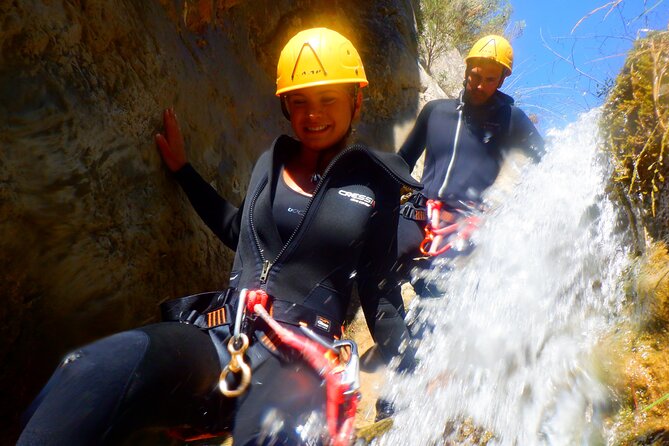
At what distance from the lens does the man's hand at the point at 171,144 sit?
8.81ft

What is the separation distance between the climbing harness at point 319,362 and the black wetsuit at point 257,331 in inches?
2.8

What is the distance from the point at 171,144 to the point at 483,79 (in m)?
2.52

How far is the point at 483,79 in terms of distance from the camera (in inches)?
160

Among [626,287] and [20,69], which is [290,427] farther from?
[20,69]

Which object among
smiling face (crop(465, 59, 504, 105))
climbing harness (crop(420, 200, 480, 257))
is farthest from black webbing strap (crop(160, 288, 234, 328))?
smiling face (crop(465, 59, 504, 105))

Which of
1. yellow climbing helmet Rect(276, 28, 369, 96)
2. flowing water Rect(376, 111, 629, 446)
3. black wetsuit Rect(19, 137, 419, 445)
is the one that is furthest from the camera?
yellow climbing helmet Rect(276, 28, 369, 96)

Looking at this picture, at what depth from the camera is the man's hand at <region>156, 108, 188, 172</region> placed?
8.81 ft

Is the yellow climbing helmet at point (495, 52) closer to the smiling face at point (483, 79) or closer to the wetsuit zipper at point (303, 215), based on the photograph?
the smiling face at point (483, 79)

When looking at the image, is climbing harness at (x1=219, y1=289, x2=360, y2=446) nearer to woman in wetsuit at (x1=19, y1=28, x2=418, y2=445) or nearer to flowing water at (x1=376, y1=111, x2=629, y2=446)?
woman in wetsuit at (x1=19, y1=28, x2=418, y2=445)

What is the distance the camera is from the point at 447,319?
3523 mm

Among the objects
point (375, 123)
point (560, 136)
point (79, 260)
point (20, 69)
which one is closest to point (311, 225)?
point (79, 260)

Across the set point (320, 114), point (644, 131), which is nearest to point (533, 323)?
point (644, 131)

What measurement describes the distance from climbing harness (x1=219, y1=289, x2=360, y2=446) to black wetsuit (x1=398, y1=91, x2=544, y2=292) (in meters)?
2.29

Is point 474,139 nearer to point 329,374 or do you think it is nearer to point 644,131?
point 644,131
